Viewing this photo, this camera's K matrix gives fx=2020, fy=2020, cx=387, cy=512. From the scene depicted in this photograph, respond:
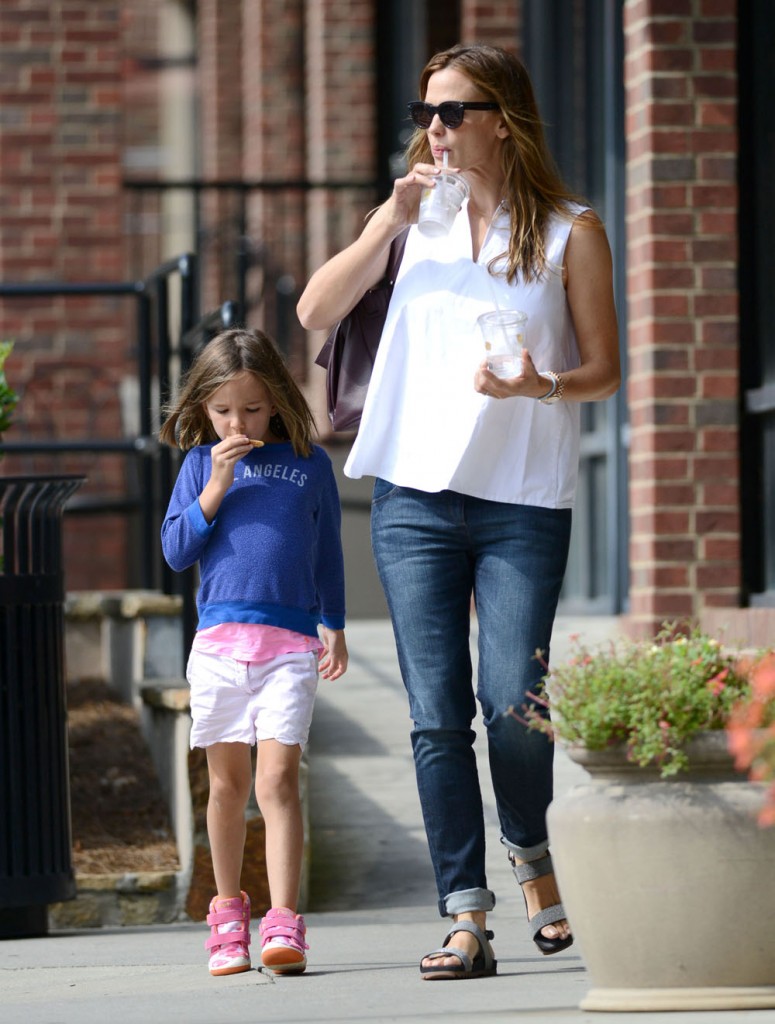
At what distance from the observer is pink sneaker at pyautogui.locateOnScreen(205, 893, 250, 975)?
453cm

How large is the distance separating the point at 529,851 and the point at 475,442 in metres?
0.89

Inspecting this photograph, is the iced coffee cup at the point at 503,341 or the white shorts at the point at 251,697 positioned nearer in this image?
the iced coffee cup at the point at 503,341

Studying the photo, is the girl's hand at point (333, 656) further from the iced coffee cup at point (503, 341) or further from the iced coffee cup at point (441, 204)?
the iced coffee cup at point (441, 204)

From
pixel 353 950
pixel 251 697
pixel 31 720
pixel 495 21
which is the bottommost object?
pixel 353 950

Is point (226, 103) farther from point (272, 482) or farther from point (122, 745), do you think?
point (272, 482)

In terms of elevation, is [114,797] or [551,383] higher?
[551,383]

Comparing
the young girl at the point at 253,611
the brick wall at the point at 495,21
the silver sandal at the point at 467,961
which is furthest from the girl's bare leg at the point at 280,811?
the brick wall at the point at 495,21

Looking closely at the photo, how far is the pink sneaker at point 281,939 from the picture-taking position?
441 centimetres

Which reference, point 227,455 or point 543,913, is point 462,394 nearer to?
point 227,455

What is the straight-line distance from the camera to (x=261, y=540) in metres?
4.52

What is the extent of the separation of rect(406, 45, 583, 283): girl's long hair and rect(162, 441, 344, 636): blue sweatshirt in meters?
0.76

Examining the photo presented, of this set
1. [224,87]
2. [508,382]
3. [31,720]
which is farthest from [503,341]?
[224,87]

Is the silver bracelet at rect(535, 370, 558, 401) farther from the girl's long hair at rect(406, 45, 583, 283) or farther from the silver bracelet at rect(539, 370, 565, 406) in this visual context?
the girl's long hair at rect(406, 45, 583, 283)

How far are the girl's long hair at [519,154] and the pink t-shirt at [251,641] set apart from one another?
96 centimetres
